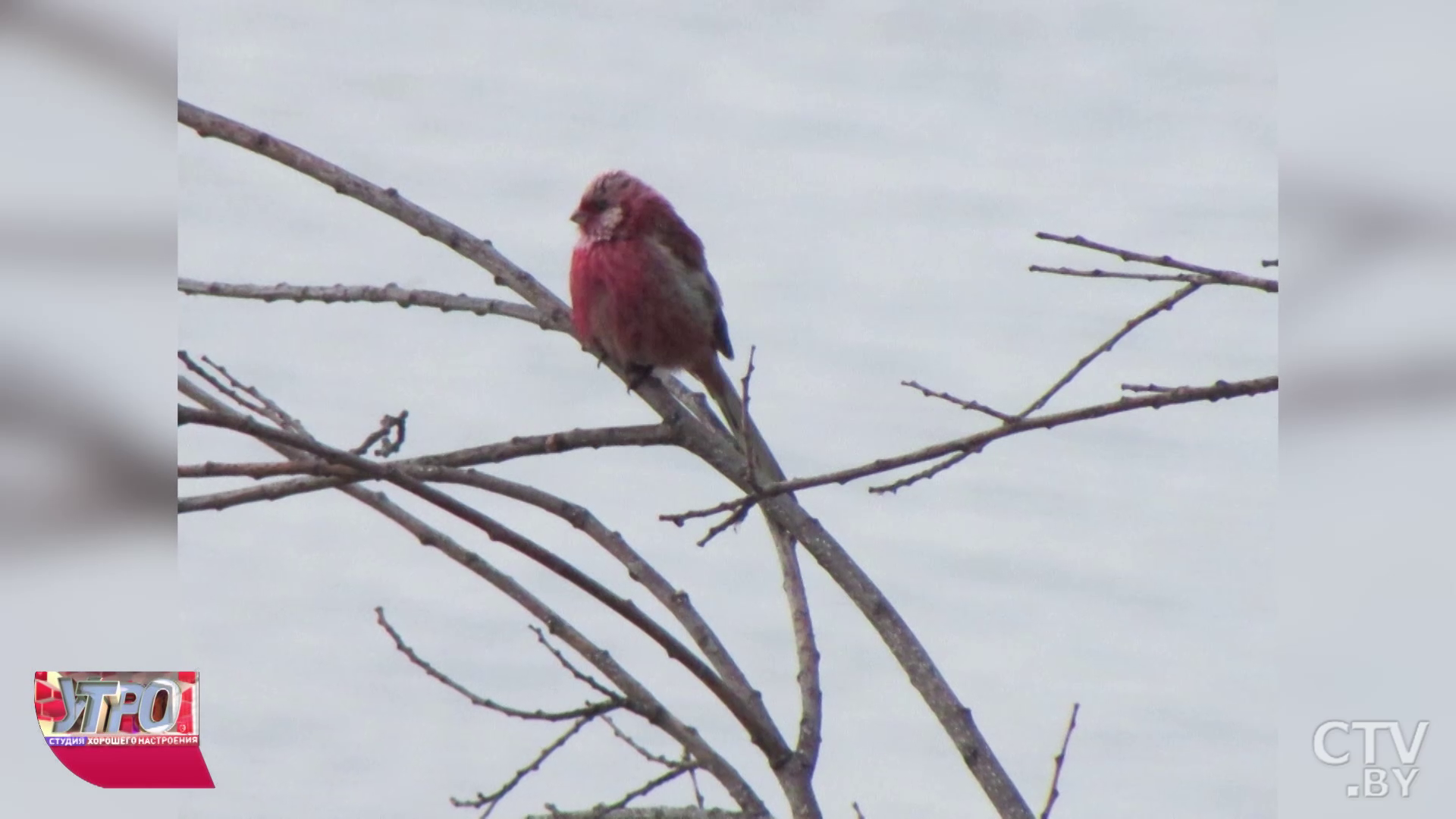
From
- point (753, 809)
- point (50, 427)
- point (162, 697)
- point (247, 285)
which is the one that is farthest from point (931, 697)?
point (50, 427)

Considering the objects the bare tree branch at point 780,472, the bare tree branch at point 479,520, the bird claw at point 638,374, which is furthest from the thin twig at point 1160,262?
the bird claw at point 638,374

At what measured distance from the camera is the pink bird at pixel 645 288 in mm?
4402

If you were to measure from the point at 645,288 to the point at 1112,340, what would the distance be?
91.5 inches

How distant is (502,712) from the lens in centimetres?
294

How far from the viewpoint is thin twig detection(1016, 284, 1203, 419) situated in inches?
86.4

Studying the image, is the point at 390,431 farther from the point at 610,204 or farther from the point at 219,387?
the point at 610,204

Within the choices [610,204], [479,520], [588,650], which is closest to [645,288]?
[610,204]

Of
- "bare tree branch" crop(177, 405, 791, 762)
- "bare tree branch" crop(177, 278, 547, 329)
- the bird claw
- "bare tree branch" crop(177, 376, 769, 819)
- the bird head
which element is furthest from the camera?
the bird head

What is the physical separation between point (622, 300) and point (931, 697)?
7.08 ft

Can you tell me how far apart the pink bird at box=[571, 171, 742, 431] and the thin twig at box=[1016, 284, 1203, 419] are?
190 centimetres

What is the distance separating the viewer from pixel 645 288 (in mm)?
4473

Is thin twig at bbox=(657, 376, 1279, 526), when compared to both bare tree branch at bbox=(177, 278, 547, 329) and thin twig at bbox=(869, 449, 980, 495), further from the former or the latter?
bare tree branch at bbox=(177, 278, 547, 329)

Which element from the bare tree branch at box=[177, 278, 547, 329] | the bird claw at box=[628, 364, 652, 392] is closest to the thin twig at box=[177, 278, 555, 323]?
the bare tree branch at box=[177, 278, 547, 329]

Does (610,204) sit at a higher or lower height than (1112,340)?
higher
